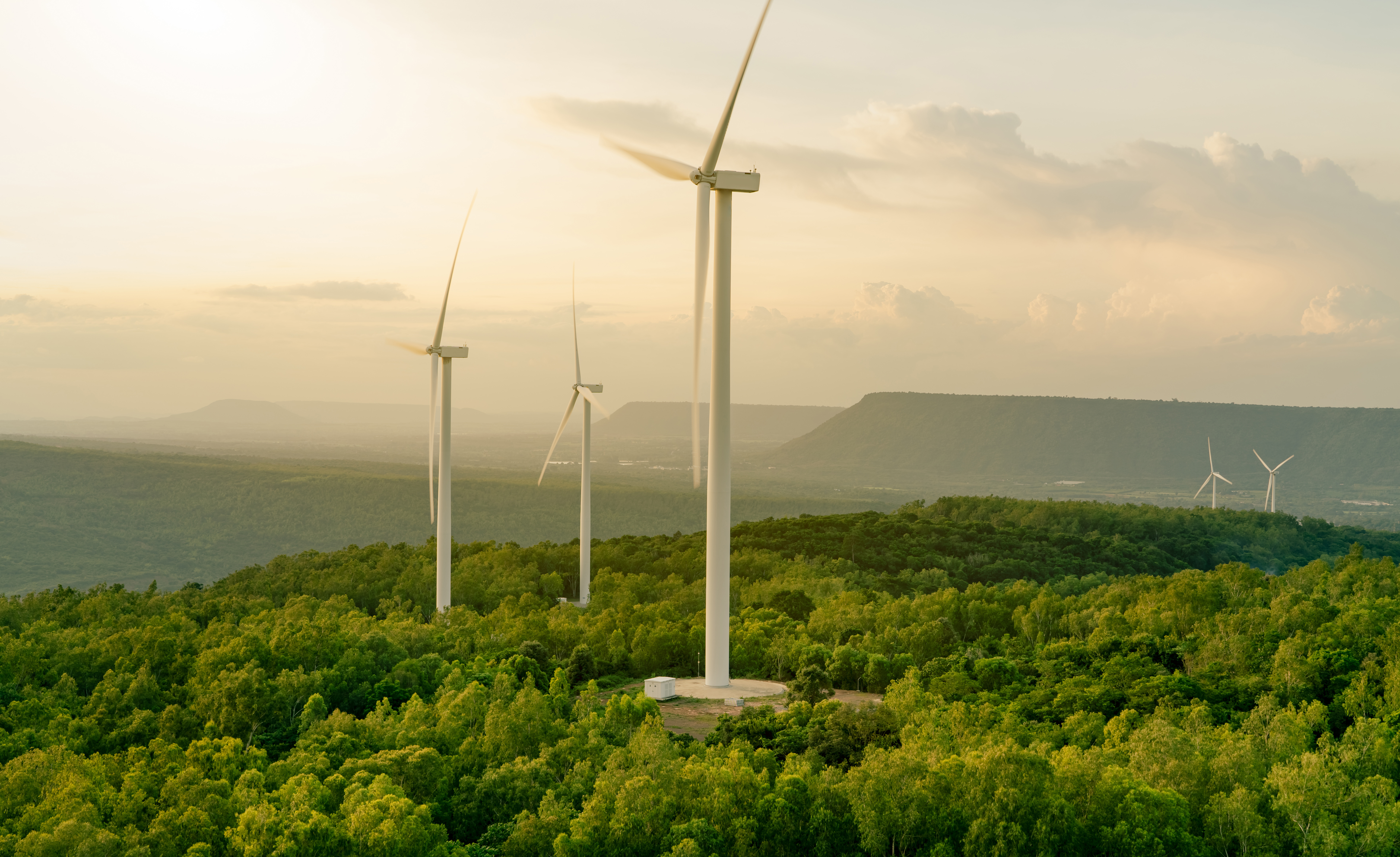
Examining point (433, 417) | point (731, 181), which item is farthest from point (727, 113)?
point (433, 417)

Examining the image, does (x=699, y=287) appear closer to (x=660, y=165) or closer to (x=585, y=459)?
(x=660, y=165)

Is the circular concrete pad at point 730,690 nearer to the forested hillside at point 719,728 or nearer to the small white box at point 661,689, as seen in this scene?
the small white box at point 661,689

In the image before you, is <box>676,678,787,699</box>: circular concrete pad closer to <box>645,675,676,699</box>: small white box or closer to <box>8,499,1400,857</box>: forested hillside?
<box>645,675,676,699</box>: small white box

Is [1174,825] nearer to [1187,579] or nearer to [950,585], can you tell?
[1187,579]

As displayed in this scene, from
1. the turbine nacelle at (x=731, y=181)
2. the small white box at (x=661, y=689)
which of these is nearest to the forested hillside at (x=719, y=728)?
the small white box at (x=661, y=689)

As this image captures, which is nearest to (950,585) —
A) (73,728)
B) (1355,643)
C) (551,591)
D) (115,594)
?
(551,591)

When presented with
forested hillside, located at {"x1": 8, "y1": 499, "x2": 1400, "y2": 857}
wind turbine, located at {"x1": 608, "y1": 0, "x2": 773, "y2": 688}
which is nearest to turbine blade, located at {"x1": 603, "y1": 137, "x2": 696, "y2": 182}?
wind turbine, located at {"x1": 608, "y1": 0, "x2": 773, "y2": 688}
